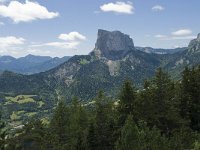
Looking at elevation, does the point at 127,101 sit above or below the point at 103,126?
above

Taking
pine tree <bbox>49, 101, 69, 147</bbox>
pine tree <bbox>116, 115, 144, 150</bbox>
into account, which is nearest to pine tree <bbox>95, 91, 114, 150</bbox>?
pine tree <bbox>49, 101, 69, 147</bbox>

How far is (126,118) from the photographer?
53.1m

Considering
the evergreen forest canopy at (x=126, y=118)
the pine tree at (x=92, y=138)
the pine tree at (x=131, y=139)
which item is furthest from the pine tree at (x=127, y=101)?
the pine tree at (x=131, y=139)

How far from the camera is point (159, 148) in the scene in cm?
4072

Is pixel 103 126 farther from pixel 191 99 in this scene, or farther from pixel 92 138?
pixel 191 99

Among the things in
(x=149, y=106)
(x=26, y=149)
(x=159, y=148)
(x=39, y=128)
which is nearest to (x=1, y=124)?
(x=39, y=128)

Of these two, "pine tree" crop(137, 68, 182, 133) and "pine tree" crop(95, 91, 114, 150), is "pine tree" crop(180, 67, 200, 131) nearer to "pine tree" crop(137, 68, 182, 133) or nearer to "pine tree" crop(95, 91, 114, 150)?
"pine tree" crop(137, 68, 182, 133)

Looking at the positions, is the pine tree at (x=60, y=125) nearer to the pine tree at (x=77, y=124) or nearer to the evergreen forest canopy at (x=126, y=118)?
the evergreen forest canopy at (x=126, y=118)

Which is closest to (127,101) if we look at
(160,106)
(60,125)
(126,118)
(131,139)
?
(160,106)

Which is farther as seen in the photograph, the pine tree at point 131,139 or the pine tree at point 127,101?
the pine tree at point 127,101

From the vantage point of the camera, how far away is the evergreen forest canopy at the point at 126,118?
54906mm

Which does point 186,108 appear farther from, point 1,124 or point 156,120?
point 1,124

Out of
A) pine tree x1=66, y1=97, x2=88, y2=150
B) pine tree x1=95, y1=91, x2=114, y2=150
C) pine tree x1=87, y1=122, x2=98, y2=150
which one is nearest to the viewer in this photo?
pine tree x1=87, y1=122, x2=98, y2=150

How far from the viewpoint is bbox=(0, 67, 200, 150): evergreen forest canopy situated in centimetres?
5491
